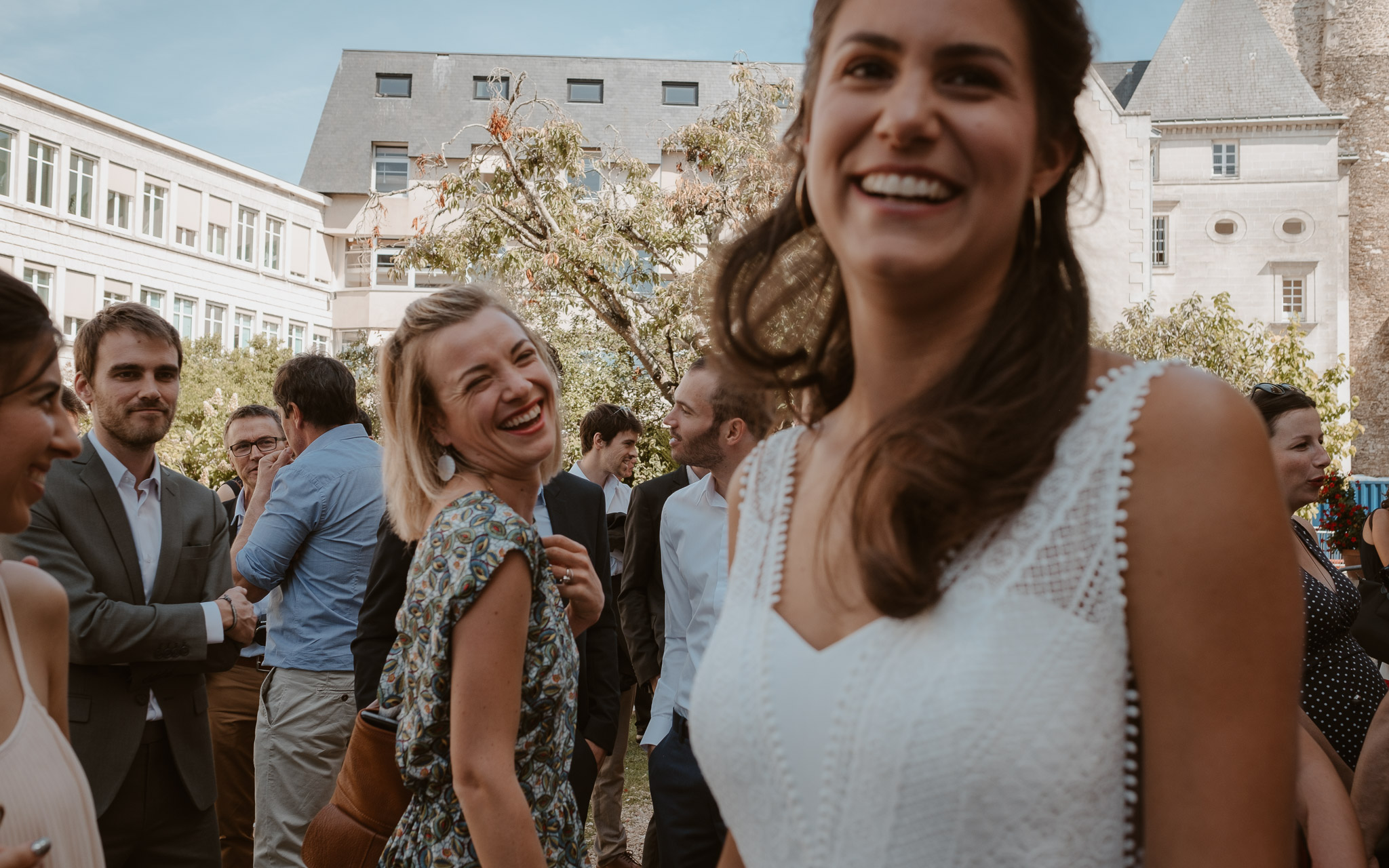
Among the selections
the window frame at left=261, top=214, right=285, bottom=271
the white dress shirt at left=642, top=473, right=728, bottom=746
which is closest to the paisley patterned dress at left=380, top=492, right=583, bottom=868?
the white dress shirt at left=642, top=473, right=728, bottom=746

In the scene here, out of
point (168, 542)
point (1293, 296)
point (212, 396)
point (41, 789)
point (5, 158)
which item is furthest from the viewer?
point (1293, 296)

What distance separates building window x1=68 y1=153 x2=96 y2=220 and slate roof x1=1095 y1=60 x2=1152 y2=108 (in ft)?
135

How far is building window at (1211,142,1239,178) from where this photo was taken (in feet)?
142

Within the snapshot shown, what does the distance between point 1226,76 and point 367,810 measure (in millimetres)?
49037

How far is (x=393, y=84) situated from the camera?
51.1 metres

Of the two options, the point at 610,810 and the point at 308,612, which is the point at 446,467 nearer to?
the point at 308,612

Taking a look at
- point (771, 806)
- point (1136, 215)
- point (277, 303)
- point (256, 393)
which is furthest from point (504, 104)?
point (277, 303)

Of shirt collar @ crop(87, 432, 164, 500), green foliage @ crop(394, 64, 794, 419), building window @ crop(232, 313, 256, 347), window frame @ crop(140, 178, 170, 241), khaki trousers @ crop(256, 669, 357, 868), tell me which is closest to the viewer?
shirt collar @ crop(87, 432, 164, 500)

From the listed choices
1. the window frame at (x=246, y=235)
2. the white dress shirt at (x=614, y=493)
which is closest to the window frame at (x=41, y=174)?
the window frame at (x=246, y=235)

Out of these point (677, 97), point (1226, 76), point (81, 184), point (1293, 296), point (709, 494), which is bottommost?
point (709, 494)

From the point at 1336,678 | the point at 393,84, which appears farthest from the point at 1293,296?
the point at 1336,678

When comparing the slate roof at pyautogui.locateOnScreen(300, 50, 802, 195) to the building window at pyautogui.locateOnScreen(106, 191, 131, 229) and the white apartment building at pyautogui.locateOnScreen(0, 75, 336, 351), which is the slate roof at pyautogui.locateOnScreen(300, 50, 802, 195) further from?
the building window at pyautogui.locateOnScreen(106, 191, 131, 229)

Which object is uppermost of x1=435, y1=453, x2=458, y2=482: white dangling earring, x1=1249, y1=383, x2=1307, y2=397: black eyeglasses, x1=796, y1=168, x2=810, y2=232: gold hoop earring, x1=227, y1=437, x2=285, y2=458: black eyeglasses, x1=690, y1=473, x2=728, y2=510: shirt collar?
x1=796, y1=168, x2=810, y2=232: gold hoop earring

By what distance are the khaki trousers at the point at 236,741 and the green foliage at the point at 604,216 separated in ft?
26.0
